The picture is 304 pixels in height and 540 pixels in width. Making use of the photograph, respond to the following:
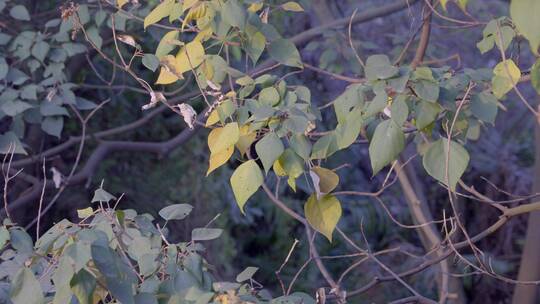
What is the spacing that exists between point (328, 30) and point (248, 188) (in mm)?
2011

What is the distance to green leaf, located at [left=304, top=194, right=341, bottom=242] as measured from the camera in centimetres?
185

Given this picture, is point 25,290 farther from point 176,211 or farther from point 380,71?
point 380,71

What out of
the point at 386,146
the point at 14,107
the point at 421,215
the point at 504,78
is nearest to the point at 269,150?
the point at 386,146

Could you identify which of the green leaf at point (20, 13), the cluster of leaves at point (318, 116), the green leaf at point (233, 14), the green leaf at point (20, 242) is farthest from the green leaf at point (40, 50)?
the green leaf at point (20, 242)

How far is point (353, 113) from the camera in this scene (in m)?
1.75

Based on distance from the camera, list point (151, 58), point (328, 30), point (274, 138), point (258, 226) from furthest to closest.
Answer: point (258, 226) → point (328, 30) → point (151, 58) → point (274, 138)

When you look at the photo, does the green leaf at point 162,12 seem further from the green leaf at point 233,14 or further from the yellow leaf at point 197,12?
the green leaf at point 233,14

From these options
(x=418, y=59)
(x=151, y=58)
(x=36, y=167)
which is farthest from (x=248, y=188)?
(x=36, y=167)

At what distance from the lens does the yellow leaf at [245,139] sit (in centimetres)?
179

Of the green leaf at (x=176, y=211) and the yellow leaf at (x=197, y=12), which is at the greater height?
the yellow leaf at (x=197, y=12)

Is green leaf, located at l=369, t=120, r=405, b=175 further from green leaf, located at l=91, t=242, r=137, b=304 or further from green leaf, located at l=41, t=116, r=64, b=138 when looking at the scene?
green leaf, located at l=41, t=116, r=64, b=138

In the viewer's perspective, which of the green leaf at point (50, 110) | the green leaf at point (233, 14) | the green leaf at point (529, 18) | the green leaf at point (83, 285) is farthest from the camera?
the green leaf at point (50, 110)

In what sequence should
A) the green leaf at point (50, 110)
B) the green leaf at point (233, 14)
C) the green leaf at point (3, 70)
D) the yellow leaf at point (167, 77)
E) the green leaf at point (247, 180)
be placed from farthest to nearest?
the green leaf at point (50, 110) → the green leaf at point (3, 70) → the yellow leaf at point (167, 77) → the green leaf at point (233, 14) → the green leaf at point (247, 180)

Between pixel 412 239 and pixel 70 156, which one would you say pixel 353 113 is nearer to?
pixel 70 156
